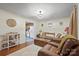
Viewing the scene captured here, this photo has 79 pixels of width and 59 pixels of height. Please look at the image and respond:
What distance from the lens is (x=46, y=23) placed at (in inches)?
96.9

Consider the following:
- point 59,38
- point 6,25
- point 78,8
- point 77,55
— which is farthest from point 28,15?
point 77,55

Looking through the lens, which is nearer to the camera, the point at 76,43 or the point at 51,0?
the point at 76,43

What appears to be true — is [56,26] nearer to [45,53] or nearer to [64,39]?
[64,39]

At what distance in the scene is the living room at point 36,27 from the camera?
238 cm

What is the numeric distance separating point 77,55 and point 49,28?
0.70 meters

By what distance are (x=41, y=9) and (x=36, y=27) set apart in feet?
1.17

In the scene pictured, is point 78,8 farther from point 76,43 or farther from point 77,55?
point 77,55

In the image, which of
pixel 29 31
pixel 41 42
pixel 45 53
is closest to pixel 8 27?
pixel 29 31

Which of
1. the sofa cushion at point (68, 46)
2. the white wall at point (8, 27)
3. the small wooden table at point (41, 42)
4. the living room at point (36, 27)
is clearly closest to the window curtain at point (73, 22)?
the living room at point (36, 27)

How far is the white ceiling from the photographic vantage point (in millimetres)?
2393

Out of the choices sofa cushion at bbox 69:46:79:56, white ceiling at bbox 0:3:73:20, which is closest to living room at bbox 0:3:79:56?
white ceiling at bbox 0:3:73:20

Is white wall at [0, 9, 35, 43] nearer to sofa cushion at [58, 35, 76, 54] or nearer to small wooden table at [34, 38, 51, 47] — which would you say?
small wooden table at [34, 38, 51, 47]

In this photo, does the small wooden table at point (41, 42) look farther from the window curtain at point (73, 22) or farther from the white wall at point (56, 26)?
the window curtain at point (73, 22)

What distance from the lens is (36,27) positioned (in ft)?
8.14
